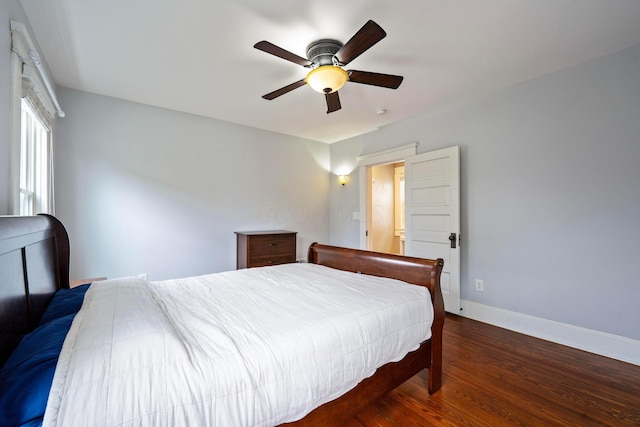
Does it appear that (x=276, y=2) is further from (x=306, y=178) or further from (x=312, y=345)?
(x=306, y=178)

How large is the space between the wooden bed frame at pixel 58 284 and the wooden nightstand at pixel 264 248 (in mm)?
1611

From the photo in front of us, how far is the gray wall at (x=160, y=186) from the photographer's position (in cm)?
288

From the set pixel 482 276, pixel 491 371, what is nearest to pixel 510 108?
pixel 482 276

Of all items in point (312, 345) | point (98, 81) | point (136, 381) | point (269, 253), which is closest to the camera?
point (136, 381)

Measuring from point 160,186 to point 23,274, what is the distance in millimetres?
2517

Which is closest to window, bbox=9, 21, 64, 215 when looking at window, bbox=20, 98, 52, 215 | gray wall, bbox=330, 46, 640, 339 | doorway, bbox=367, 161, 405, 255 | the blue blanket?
window, bbox=20, 98, 52, 215

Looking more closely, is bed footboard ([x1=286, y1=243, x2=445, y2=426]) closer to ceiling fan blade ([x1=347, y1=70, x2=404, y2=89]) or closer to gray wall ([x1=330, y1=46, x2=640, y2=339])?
ceiling fan blade ([x1=347, y1=70, x2=404, y2=89])

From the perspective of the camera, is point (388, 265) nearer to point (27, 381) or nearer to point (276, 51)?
point (276, 51)

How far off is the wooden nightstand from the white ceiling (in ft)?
5.79

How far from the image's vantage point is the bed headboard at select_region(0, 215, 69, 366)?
32.7 inches

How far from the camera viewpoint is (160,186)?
3322 mm

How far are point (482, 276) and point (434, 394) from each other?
1.73m

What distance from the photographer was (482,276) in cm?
303

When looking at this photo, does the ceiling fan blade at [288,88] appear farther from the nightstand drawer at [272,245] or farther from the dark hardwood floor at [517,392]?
the dark hardwood floor at [517,392]
